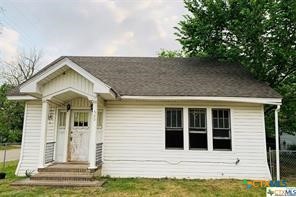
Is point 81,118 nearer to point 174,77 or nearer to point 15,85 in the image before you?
point 174,77

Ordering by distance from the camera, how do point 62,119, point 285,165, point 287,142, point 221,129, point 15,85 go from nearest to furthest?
point 221,129, point 62,119, point 285,165, point 287,142, point 15,85

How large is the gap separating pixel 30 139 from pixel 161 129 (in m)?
4.95

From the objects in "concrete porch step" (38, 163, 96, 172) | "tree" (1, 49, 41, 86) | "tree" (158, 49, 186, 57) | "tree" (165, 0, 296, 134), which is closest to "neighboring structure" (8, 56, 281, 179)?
"concrete porch step" (38, 163, 96, 172)

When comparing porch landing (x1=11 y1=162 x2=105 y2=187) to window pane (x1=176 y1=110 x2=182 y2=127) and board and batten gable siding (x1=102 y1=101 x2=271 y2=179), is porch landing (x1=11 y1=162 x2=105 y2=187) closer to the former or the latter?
board and batten gable siding (x1=102 y1=101 x2=271 y2=179)

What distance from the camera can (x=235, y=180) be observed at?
763cm

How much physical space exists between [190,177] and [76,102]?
201 inches

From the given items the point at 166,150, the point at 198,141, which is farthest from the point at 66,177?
the point at 198,141

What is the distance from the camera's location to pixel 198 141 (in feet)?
26.8

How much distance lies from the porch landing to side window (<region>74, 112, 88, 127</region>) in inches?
66.1

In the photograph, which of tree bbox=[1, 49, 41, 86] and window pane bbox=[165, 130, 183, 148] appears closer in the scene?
window pane bbox=[165, 130, 183, 148]

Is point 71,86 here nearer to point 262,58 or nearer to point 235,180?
point 235,180

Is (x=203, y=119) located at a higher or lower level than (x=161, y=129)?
higher

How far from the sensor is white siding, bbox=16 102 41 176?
324 inches

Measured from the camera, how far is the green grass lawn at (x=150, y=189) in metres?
5.96
